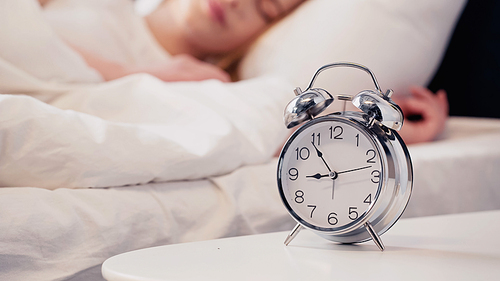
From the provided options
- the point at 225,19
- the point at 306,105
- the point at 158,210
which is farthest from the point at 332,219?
the point at 225,19

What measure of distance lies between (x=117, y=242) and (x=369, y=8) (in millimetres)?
1042

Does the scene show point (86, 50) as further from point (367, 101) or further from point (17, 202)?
point (367, 101)

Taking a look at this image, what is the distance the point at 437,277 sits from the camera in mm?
444

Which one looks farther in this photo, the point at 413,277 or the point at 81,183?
the point at 81,183

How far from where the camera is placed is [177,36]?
1.60m

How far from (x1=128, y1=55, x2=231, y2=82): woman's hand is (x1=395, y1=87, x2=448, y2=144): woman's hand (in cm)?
62

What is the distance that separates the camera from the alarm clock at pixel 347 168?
536 mm

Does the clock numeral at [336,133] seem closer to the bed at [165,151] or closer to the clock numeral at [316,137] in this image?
the clock numeral at [316,137]

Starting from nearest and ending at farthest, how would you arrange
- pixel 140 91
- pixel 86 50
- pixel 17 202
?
pixel 17 202
pixel 140 91
pixel 86 50

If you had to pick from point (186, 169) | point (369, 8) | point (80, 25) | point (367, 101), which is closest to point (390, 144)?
point (367, 101)

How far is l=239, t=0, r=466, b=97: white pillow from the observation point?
4.12ft

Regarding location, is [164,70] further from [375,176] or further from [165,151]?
[375,176]

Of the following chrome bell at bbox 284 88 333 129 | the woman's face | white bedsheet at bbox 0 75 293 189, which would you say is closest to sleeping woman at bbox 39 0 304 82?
the woman's face

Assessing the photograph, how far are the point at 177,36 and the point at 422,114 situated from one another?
37.3 inches
